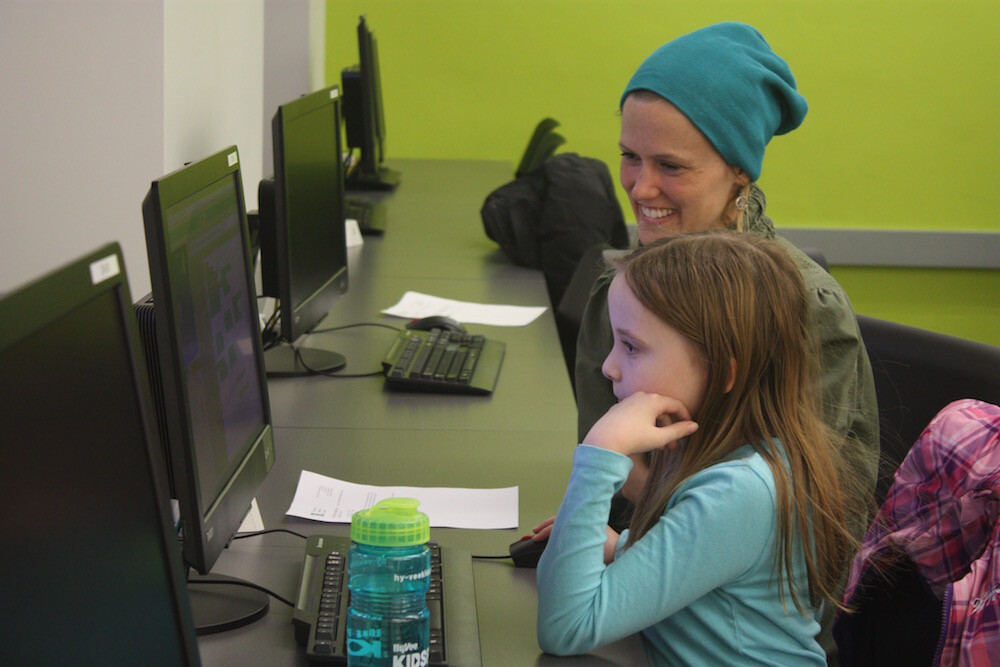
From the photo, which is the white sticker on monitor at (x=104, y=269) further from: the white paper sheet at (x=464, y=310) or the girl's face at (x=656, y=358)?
the white paper sheet at (x=464, y=310)

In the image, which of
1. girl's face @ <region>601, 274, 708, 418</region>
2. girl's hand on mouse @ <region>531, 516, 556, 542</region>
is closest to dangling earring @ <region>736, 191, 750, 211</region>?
girl's face @ <region>601, 274, 708, 418</region>

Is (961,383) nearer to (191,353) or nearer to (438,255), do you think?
(191,353)

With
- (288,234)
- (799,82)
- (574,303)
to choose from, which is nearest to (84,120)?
(288,234)

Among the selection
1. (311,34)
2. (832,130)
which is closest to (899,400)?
(311,34)

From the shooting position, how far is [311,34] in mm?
4168

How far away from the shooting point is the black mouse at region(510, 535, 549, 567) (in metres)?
1.43

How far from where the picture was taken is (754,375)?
1300 mm

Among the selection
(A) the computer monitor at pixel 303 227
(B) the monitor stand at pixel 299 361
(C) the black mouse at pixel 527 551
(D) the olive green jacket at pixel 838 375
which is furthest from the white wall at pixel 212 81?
(C) the black mouse at pixel 527 551

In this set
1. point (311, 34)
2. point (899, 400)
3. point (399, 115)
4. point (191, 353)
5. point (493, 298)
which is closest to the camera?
point (191, 353)

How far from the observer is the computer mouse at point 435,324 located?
2.51 meters

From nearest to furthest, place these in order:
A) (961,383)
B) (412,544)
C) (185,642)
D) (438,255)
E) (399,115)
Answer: (185,642)
(412,544)
(961,383)
(438,255)
(399,115)

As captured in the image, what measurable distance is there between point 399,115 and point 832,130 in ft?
6.49

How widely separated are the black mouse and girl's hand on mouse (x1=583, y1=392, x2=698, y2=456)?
0.75 ft

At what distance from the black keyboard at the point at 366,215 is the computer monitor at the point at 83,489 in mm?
2939
